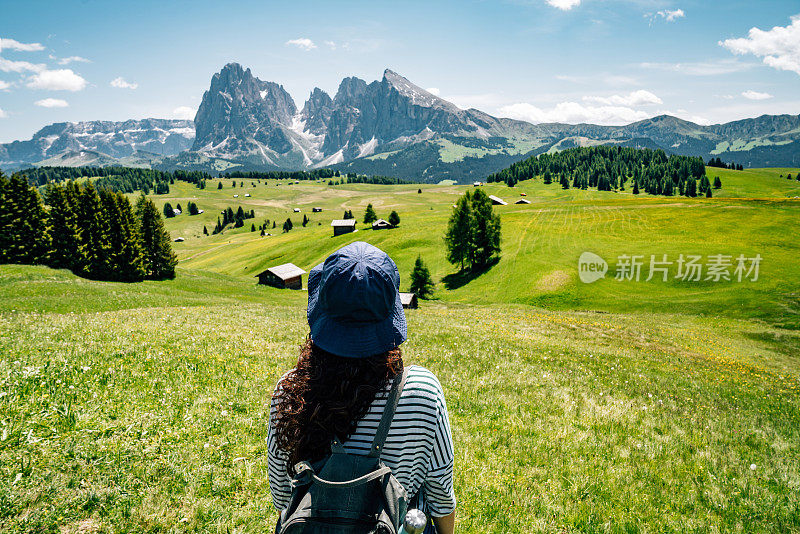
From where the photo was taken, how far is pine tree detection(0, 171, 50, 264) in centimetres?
4809

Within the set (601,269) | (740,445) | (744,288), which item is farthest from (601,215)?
(740,445)

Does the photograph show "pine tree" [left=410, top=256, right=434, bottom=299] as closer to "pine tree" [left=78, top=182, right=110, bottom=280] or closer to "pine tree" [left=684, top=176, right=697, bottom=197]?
"pine tree" [left=78, top=182, right=110, bottom=280]

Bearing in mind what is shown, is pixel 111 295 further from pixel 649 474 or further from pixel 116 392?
pixel 649 474

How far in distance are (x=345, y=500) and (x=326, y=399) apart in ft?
2.06

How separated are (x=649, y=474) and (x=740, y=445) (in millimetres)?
4398

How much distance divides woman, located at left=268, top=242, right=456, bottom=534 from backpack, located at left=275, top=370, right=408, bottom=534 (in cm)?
26

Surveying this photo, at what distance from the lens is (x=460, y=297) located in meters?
68.8

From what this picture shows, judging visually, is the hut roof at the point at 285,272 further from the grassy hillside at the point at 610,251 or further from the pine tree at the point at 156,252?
the pine tree at the point at 156,252

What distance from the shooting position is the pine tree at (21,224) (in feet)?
158

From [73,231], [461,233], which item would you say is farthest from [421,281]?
[73,231]

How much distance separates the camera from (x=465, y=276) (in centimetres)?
7856

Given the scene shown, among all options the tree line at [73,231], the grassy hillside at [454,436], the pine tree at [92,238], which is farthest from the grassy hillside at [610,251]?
the grassy hillside at [454,436]

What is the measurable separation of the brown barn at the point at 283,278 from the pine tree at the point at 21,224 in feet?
112

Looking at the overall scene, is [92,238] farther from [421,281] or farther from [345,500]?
[345,500]
